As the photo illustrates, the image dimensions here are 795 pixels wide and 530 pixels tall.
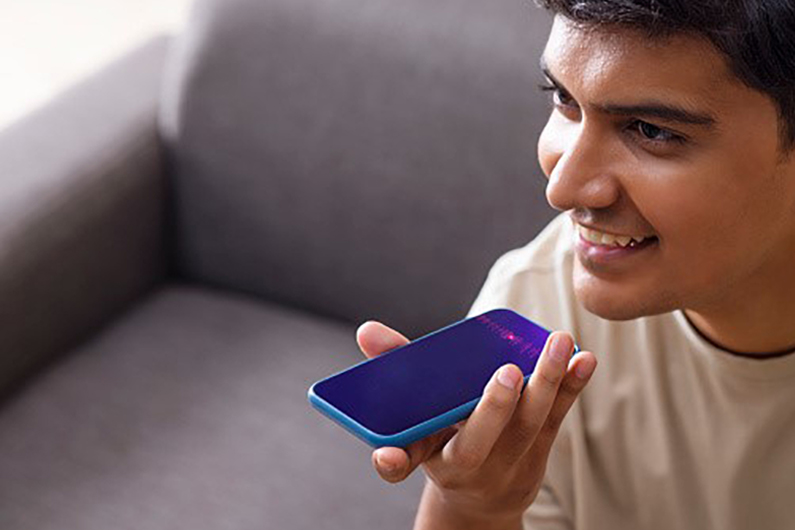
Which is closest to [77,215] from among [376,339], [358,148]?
[358,148]

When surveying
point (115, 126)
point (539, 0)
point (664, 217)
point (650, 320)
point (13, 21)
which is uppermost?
point (539, 0)

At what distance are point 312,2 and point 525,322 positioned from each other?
707 millimetres

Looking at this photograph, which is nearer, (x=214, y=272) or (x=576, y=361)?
(x=576, y=361)

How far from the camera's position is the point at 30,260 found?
1812 millimetres

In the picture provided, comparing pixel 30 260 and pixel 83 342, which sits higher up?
pixel 30 260

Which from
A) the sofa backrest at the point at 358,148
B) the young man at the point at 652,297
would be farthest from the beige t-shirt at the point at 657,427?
the sofa backrest at the point at 358,148

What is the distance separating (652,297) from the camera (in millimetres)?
1201

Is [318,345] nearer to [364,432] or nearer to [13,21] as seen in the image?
[364,432]

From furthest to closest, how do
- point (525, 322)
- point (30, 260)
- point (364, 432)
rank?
point (30, 260), point (525, 322), point (364, 432)

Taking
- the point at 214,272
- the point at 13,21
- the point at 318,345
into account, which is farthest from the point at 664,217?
the point at 13,21

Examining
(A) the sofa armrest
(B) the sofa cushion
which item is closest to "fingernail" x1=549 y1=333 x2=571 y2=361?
(B) the sofa cushion

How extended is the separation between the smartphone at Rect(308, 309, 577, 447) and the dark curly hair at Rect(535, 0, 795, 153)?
→ 293 millimetres

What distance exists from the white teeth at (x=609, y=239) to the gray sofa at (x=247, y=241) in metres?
0.53

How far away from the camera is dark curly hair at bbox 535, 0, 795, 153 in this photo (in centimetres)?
109
